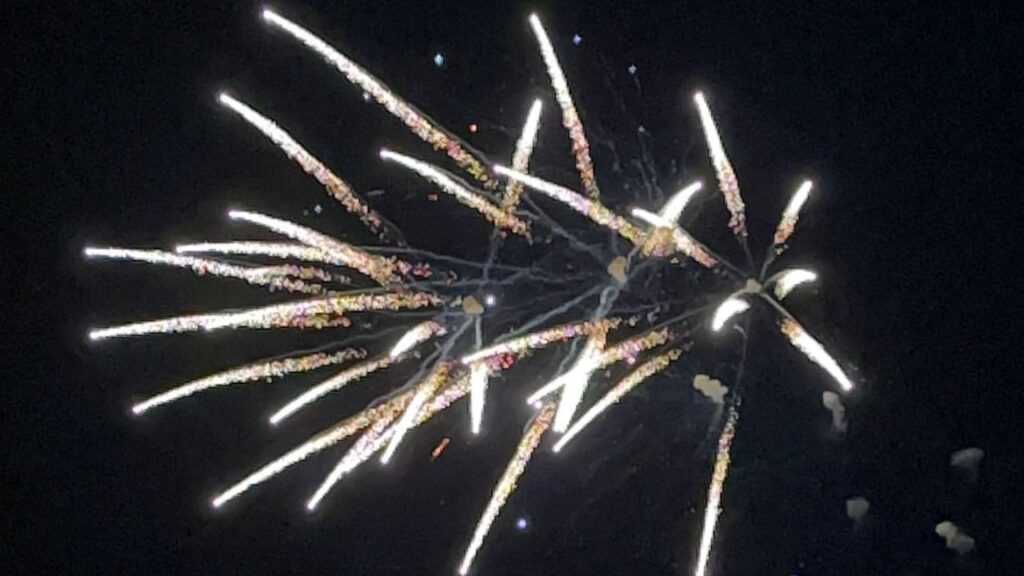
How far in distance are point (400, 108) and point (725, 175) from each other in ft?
3.36

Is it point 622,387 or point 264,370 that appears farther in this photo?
point 264,370

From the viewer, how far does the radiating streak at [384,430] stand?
3881 millimetres

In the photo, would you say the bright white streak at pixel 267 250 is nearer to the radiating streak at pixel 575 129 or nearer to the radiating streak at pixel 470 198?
the radiating streak at pixel 470 198

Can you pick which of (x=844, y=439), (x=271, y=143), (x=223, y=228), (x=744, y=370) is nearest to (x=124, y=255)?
(x=223, y=228)

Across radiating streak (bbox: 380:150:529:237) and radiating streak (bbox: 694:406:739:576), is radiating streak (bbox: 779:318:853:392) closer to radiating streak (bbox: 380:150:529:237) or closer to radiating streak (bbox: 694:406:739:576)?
radiating streak (bbox: 694:406:739:576)

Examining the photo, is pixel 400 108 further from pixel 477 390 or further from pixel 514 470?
pixel 514 470

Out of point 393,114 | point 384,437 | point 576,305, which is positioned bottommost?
point 384,437

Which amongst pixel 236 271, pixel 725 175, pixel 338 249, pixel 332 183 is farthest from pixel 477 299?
pixel 725 175

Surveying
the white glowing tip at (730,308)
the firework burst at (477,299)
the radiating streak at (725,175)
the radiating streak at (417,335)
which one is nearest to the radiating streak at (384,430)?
the firework burst at (477,299)

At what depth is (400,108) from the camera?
3.89 m

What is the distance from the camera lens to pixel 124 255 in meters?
4.11

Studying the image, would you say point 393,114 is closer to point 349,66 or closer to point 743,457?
point 349,66

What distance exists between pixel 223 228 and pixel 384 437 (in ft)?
3.07

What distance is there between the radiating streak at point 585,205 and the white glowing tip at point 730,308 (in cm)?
32
